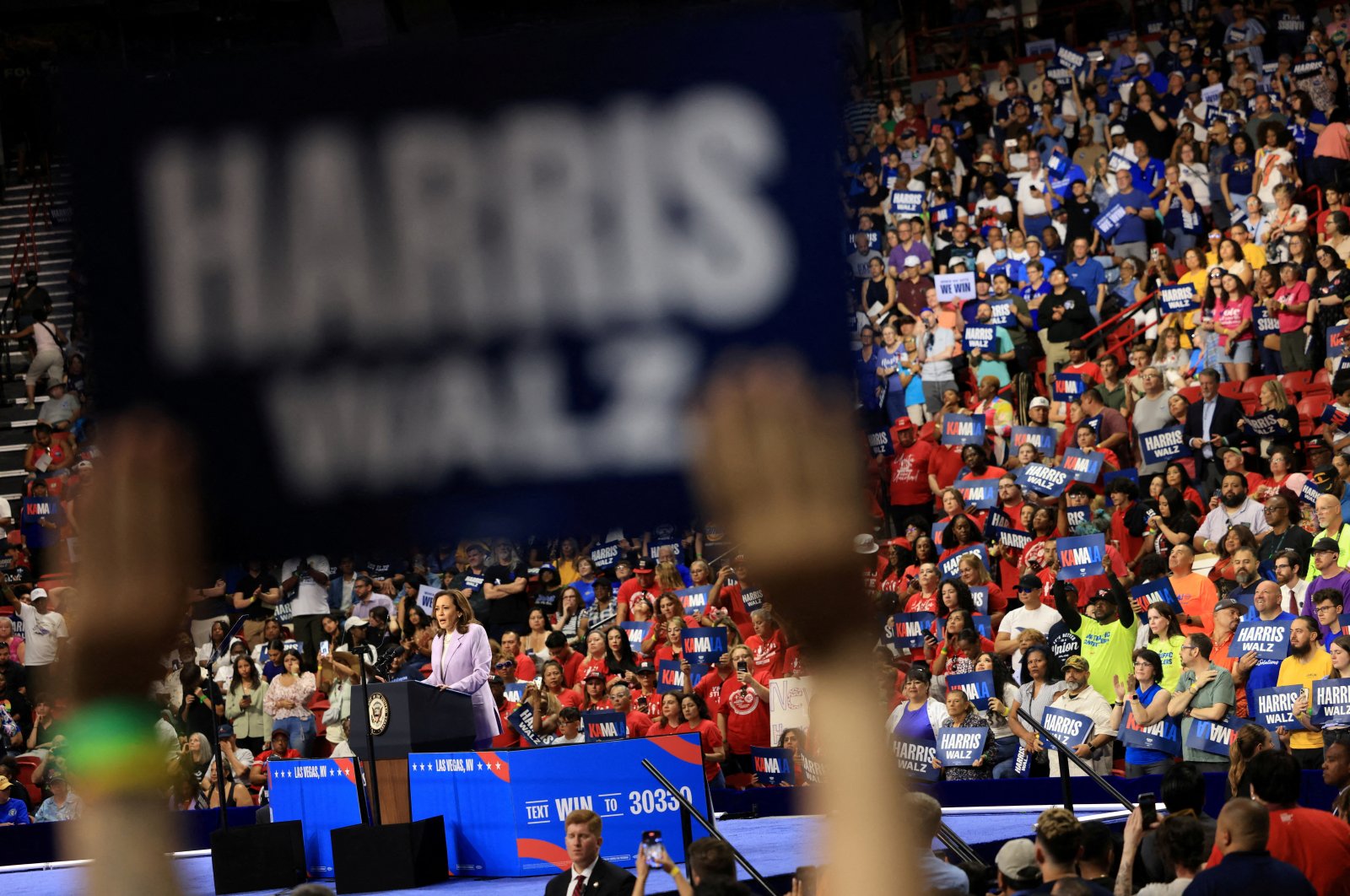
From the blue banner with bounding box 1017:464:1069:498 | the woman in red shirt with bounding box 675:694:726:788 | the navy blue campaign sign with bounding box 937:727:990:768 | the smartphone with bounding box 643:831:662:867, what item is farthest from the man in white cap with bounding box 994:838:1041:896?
the blue banner with bounding box 1017:464:1069:498

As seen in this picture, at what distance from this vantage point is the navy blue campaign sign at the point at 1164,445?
506 inches

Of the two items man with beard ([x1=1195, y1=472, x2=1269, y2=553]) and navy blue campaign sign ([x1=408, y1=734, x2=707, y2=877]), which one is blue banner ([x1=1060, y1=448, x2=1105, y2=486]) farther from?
navy blue campaign sign ([x1=408, y1=734, x2=707, y2=877])

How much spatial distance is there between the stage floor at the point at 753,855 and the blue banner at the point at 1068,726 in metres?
0.58

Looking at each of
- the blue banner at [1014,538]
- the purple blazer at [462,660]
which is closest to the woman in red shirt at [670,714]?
the purple blazer at [462,660]

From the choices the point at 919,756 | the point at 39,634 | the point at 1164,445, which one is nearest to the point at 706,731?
the point at 919,756

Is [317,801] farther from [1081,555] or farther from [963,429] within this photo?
[963,429]

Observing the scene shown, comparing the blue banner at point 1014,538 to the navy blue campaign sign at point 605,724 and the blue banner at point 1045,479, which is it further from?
the navy blue campaign sign at point 605,724

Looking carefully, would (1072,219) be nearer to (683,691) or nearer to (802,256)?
(683,691)

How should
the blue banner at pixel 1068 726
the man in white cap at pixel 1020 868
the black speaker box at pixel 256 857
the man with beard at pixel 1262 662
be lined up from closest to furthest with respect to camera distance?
1. the man in white cap at pixel 1020 868
2. the black speaker box at pixel 256 857
3. the man with beard at pixel 1262 662
4. the blue banner at pixel 1068 726

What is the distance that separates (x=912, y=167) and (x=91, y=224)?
1811 centimetres

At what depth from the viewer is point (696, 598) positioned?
42.4 feet

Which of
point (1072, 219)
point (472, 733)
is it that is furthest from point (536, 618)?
point (1072, 219)

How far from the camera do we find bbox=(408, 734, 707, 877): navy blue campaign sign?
8.48m

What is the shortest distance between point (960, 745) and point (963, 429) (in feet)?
15.4
